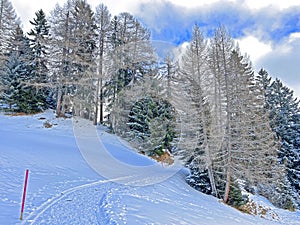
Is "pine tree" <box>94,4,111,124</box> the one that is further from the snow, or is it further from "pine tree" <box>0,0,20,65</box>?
"pine tree" <box>0,0,20,65</box>

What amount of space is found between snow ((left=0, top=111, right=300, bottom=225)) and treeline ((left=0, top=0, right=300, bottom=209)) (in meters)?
2.42

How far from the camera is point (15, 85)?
21.6 m

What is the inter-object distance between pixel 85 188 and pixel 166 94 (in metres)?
12.0

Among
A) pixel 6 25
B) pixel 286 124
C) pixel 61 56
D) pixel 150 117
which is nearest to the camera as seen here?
pixel 150 117

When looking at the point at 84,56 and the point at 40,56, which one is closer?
the point at 84,56

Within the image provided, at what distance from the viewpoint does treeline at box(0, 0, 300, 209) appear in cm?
1288

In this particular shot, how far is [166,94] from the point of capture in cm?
1914

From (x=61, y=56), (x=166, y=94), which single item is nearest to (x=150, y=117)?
(x=166, y=94)

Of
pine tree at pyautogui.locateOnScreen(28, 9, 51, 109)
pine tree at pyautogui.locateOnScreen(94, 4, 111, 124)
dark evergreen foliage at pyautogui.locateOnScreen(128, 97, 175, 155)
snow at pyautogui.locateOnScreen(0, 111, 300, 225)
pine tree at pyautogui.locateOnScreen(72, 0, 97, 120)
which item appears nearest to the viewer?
snow at pyautogui.locateOnScreen(0, 111, 300, 225)

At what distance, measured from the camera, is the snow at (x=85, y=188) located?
5699mm

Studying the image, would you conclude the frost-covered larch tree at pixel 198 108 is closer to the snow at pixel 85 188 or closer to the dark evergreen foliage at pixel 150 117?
the snow at pixel 85 188

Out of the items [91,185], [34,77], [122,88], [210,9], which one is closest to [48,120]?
[34,77]

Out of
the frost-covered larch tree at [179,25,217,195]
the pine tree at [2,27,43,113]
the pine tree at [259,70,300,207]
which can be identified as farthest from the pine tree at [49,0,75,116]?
the pine tree at [259,70,300,207]

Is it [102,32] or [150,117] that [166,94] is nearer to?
[150,117]
